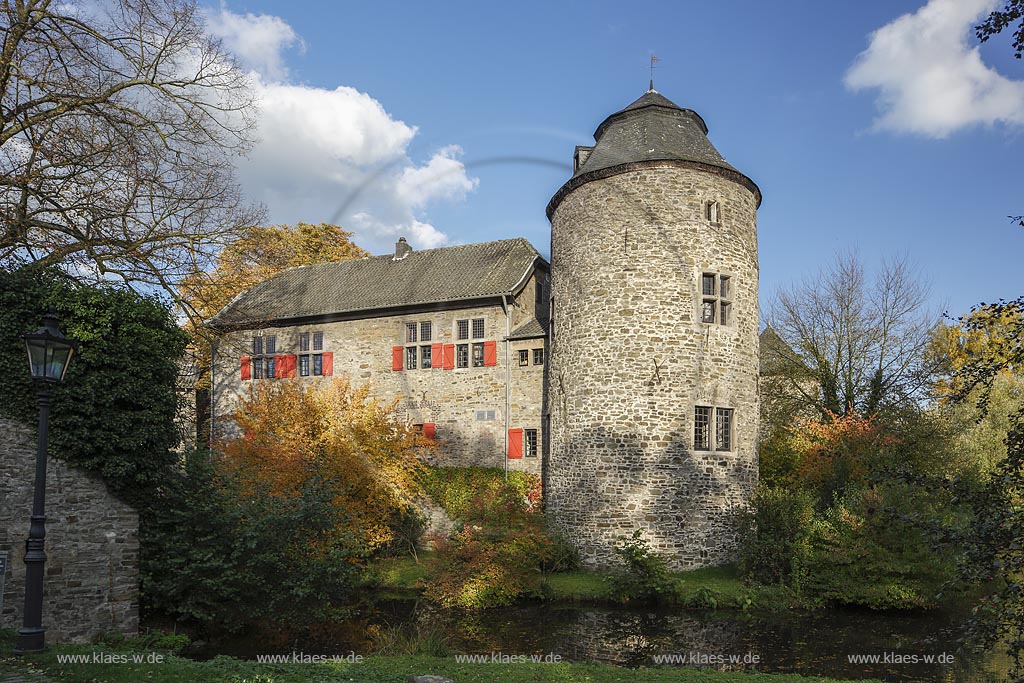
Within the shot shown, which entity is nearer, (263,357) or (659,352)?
(659,352)

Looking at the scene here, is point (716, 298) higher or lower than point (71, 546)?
higher

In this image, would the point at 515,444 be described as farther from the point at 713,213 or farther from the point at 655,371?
the point at 713,213

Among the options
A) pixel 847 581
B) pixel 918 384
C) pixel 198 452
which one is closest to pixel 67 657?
pixel 198 452

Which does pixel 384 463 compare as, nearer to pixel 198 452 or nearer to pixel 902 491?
pixel 198 452

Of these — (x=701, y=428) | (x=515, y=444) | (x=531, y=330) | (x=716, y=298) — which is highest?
(x=716, y=298)

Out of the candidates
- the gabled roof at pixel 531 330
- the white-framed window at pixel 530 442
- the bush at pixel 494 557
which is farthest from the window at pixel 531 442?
the bush at pixel 494 557

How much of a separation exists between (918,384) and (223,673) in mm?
22711

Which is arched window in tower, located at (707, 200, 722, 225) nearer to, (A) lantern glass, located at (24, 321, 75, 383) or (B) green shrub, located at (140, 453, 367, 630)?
(B) green shrub, located at (140, 453, 367, 630)

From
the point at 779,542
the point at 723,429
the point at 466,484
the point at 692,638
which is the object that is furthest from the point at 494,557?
the point at 723,429

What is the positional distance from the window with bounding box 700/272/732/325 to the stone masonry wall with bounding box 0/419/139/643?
13.5m

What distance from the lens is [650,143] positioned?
742 inches

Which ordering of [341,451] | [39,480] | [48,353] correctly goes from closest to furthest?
[39,480] < [48,353] < [341,451]

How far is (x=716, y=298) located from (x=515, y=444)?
7.73 m

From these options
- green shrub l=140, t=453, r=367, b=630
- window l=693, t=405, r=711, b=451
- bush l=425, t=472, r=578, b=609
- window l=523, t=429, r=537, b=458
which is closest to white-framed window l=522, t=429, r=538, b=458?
window l=523, t=429, r=537, b=458
